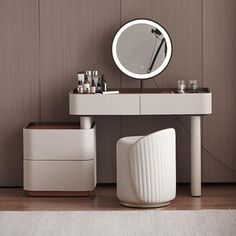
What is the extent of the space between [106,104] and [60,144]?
464mm

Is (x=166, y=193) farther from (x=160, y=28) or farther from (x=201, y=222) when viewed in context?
(x=160, y=28)

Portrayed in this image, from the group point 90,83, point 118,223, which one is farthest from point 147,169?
point 90,83

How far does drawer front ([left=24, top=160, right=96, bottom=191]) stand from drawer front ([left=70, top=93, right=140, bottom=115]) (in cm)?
41

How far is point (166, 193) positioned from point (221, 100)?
112 cm

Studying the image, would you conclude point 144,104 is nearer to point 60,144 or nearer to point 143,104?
point 143,104

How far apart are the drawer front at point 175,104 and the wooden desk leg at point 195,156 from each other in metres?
0.09

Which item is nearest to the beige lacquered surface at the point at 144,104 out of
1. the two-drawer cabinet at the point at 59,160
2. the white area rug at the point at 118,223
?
the two-drawer cabinet at the point at 59,160

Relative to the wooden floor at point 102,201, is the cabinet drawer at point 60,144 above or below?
above

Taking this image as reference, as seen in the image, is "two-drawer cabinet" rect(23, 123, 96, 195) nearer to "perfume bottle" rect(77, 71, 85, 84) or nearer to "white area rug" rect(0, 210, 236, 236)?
"perfume bottle" rect(77, 71, 85, 84)

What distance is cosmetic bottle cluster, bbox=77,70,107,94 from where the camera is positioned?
6.26 meters

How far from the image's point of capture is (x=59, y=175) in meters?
6.32

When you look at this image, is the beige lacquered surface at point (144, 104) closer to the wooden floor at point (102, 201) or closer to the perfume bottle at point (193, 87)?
the perfume bottle at point (193, 87)

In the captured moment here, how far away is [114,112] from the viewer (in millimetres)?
6188

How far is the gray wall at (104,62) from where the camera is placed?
661 centimetres
